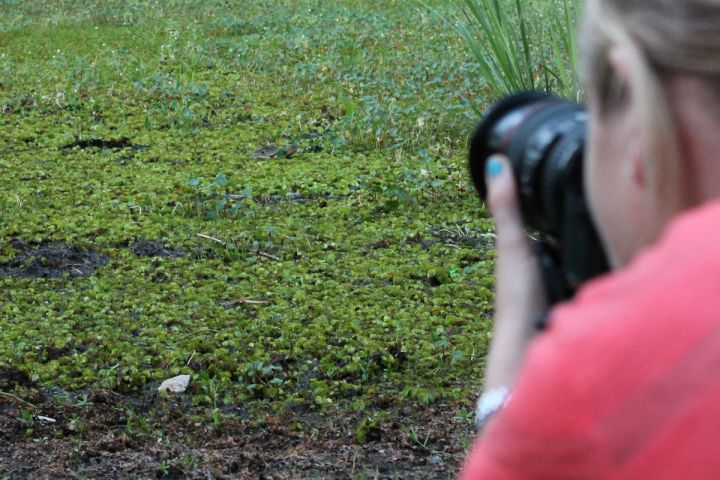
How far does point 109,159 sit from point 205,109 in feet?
3.43

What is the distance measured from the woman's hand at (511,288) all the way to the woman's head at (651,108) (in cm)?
19

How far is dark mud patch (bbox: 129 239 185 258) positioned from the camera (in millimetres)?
3969

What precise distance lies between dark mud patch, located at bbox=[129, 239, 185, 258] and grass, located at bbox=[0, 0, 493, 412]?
2cm

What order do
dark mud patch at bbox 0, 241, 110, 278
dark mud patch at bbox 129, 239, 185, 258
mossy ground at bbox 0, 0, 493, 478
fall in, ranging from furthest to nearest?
dark mud patch at bbox 129, 239, 185, 258 → dark mud patch at bbox 0, 241, 110, 278 → mossy ground at bbox 0, 0, 493, 478

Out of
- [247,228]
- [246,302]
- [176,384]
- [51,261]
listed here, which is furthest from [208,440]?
→ [247,228]

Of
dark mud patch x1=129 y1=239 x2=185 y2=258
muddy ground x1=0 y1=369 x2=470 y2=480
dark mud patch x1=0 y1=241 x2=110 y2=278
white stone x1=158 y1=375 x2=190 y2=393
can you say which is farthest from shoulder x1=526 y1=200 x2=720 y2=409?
dark mud patch x1=129 y1=239 x2=185 y2=258

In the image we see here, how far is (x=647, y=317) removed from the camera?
0.60 meters

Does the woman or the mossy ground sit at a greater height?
the woman

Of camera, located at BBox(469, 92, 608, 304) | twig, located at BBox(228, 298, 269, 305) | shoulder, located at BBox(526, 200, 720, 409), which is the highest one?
shoulder, located at BBox(526, 200, 720, 409)

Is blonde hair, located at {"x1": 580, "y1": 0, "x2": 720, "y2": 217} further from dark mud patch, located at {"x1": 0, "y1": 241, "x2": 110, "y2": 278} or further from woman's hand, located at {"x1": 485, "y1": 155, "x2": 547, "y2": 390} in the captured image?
dark mud patch, located at {"x1": 0, "y1": 241, "x2": 110, "y2": 278}

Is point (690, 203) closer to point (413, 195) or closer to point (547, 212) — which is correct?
point (547, 212)

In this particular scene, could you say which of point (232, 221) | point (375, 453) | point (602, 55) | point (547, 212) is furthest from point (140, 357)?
point (602, 55)

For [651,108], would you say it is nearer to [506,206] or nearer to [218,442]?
[506,206]

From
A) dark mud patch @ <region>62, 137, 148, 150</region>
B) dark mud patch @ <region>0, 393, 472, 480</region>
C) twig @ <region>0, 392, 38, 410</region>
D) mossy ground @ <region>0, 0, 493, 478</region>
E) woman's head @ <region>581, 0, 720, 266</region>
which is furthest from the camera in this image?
dark mud patch @ <region>62, 137, 148, 150</region>
